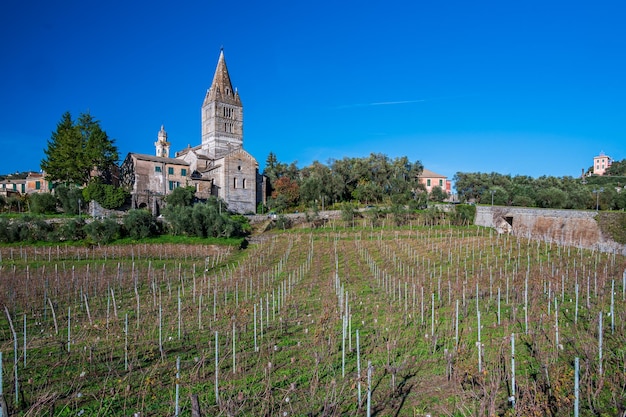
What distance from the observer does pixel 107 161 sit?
45000 mm

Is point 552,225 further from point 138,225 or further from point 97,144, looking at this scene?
point 97,144

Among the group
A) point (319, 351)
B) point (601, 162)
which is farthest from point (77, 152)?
point (601, 162)

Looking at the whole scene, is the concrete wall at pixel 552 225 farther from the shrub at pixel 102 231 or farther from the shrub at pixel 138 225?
the shrub at pixel 102 231

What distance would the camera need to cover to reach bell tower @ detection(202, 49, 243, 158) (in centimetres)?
5666

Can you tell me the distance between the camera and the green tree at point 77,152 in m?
42.9

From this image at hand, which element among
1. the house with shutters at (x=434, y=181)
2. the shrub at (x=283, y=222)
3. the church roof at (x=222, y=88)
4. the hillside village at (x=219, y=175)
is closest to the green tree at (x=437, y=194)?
the hillside village at (x=219, y=175)

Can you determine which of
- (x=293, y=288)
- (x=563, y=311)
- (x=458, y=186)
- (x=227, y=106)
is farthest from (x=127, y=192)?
(x=458, y=186)

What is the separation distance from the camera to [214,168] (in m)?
50.4

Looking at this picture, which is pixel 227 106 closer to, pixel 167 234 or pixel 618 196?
pixel 167 234

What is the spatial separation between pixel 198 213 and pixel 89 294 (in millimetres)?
18288

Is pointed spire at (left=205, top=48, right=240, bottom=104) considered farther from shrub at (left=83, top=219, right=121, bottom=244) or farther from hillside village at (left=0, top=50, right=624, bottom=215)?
shrub at (left=83, top=219, right=121, bottom=244)

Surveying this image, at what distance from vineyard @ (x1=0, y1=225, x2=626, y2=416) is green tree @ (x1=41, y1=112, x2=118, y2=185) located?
25336 mm

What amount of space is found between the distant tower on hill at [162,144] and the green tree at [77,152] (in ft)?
107

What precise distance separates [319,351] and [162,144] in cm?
7577
